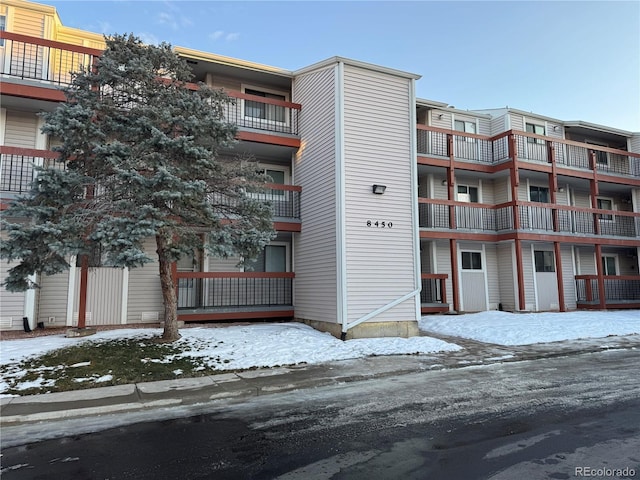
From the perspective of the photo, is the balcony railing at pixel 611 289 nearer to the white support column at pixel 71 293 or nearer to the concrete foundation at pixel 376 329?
the concrete foundation at pixel 376 329

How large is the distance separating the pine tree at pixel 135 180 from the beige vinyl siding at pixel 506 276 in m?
12.3

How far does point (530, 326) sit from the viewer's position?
1283 centimetres

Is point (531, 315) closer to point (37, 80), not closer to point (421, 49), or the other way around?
point (421, 49)

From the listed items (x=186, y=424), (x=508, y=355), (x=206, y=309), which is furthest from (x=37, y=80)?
(x=508, y=355)

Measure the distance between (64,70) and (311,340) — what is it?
1139cm

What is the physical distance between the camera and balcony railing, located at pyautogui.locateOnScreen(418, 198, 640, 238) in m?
16.5

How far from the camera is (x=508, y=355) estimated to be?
9.41 metres

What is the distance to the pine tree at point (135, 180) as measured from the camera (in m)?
8.08

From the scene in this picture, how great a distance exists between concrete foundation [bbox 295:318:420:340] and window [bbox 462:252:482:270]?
283 inches

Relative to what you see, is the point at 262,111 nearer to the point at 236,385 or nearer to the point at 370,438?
the point at 236,385

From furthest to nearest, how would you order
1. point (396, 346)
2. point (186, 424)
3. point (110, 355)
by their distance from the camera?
point (396, 346) < point (110, 355) < point (186, 424)

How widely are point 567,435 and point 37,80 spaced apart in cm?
1480
